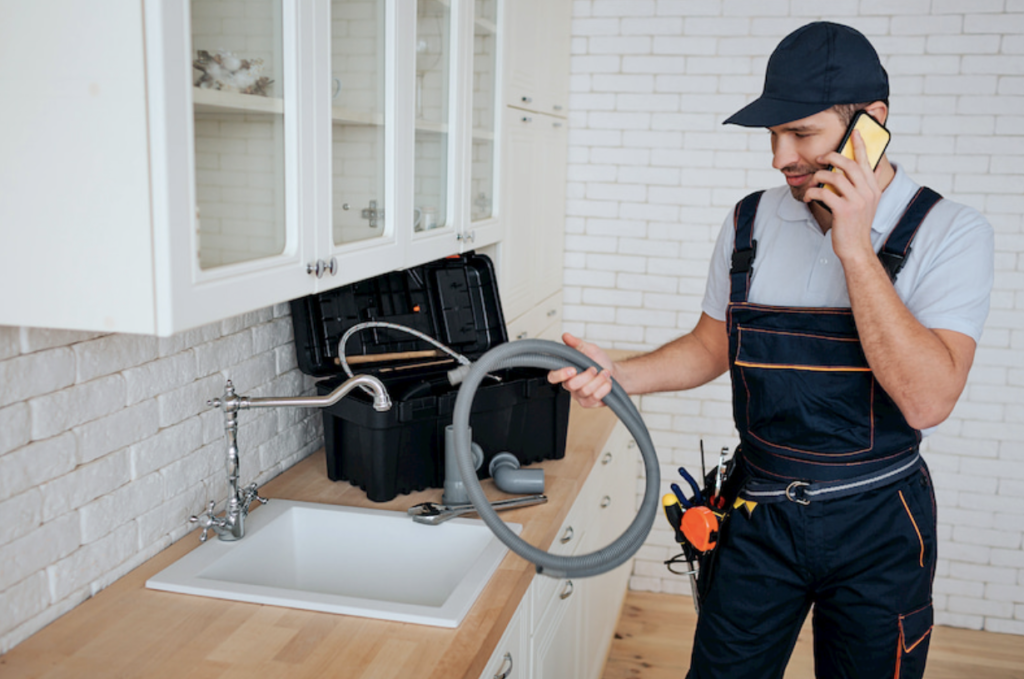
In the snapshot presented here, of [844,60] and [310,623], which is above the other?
[844,60]

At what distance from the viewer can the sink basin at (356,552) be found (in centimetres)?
179

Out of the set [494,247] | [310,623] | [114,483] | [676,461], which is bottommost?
[676,461]

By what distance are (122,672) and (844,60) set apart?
1.55 metres

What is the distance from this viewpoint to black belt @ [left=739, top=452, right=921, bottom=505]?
1.70 metres

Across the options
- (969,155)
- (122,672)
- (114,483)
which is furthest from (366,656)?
(969,155)

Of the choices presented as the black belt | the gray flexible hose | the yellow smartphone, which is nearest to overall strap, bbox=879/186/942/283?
the yellow smartphone

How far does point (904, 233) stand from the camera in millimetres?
1638

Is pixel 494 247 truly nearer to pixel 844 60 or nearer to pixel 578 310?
pixel 578 310

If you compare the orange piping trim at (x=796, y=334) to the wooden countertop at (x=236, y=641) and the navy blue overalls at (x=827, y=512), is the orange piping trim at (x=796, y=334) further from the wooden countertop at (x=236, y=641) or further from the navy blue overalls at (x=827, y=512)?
the wooden countertop at (x=236, y=641)

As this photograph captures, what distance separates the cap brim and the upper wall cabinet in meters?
0.71

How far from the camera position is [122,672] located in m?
1.30

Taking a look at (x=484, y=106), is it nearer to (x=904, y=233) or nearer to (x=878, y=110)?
(x=878, y=110)

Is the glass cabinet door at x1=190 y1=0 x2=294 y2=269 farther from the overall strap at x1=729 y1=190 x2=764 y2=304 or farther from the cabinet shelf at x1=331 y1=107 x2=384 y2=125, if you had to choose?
the overall strap at x1=729 y1=190 x2=764 y2=304

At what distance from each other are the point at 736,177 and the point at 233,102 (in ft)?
8.82
